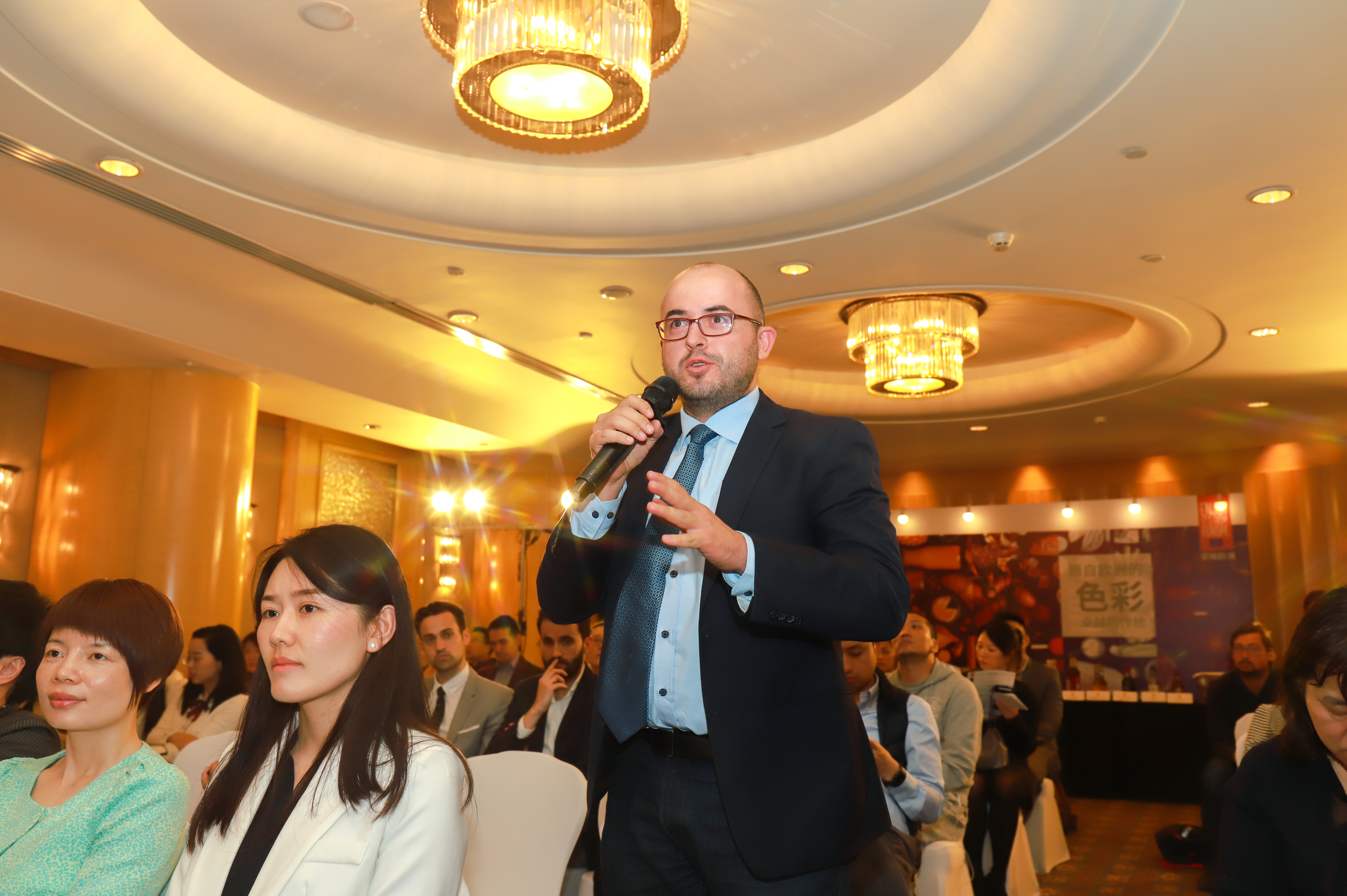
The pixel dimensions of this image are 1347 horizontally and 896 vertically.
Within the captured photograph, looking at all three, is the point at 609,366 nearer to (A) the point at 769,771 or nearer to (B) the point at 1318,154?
(B) the point at 1318,154

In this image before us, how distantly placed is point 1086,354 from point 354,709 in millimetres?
7513

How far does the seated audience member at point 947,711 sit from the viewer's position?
4211 mm

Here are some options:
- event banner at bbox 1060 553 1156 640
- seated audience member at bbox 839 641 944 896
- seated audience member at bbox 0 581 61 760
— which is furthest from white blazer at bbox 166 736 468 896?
event banner at bbox 1060 553 1156 640

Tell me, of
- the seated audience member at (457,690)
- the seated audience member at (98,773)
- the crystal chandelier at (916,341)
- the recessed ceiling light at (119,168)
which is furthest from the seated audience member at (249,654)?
the crystal chandelier at (916,341)

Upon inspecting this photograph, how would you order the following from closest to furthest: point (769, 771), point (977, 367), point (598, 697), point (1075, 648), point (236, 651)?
point (769, 771) < point (598, 697) < point (236, 651) < point (977, 367) < point (1075, 648)

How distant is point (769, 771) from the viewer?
1507 millimetres

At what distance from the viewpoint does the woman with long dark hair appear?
1544 mm

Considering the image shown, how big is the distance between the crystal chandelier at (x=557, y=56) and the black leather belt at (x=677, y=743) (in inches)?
91.6

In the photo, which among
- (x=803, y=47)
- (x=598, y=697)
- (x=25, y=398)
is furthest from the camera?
(x=25, y=398)

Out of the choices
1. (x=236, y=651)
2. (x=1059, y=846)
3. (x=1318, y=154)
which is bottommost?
(x=1059, y=846)

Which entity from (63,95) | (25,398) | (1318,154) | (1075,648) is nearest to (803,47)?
(1318,154)

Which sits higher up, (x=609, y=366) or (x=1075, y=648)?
(x=609, y=366)

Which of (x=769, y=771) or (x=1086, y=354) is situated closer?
(x=769, y=771)

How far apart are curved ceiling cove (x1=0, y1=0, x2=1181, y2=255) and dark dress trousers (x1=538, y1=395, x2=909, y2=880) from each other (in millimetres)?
2506
